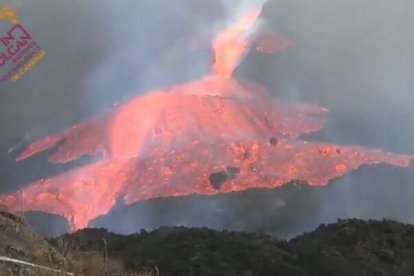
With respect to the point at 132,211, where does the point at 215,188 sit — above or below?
above

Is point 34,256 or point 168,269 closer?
point 34,256

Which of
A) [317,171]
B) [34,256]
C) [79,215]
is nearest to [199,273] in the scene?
[34,256]

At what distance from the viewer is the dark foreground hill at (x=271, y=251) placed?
25562 mm

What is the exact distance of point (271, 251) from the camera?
90.9 feet

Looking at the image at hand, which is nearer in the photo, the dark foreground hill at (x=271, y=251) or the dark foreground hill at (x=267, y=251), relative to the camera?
the dark foreground hill at (x=267, y=251)

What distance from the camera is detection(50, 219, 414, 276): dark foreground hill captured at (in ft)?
83.9

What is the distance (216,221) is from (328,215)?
1258cm

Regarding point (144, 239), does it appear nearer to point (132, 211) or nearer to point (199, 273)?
point (199, 273)

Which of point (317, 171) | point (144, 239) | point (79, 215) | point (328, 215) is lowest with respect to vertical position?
point (144, 239)

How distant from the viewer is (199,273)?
24516mm

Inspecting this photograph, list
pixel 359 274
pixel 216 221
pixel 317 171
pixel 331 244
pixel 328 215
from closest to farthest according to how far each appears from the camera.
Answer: pixel 359 274 → pixel 331 244 → pixel 216 221 → pixel 328 215 → pixel 317 171

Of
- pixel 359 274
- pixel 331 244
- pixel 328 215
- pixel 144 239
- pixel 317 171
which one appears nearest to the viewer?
pixel 359 274

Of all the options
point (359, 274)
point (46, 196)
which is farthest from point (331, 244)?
point (46, 196)

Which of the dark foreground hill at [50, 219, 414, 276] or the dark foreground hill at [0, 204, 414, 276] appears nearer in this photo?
the dark foreground hill at [0, 204, 414, 276]
